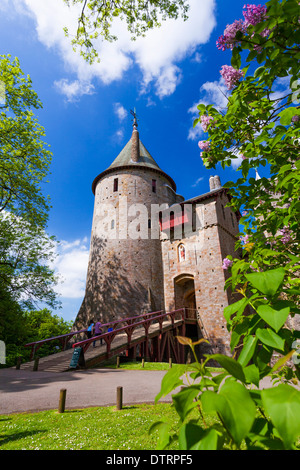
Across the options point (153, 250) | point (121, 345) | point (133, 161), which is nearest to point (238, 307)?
point (121, 345)

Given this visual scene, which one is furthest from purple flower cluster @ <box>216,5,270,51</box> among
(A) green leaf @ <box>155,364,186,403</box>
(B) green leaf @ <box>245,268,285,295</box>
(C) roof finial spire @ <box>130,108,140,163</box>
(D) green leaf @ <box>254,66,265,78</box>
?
(C) roof finial spire @ <box>130,108,140,163</box>

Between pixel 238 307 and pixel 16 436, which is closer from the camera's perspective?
pixel 238 307

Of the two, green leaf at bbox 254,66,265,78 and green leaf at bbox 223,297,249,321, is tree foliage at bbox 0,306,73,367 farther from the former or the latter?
green leaf at bbox 254,66,265,78

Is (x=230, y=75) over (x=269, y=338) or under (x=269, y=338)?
over

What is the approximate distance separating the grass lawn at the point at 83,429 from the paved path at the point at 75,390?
569 millimetres

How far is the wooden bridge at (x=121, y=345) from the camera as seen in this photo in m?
10.7

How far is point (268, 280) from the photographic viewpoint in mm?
850

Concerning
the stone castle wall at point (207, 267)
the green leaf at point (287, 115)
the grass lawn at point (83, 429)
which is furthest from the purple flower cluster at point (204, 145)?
the stone castle wall at point (207, 267)

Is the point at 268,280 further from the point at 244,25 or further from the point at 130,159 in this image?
the point at 130,159

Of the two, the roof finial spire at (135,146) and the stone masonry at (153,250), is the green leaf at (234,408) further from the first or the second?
the roof finial spire at (135,146)

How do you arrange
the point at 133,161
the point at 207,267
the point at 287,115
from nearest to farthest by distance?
1. the point at 287,115
2. the point at 207,267
3. the point at 133,161

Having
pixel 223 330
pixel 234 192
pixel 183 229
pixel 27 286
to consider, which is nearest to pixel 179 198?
pixel 183 229

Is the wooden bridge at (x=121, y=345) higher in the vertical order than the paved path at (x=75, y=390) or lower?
higher

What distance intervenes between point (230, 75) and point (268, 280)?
351cm
